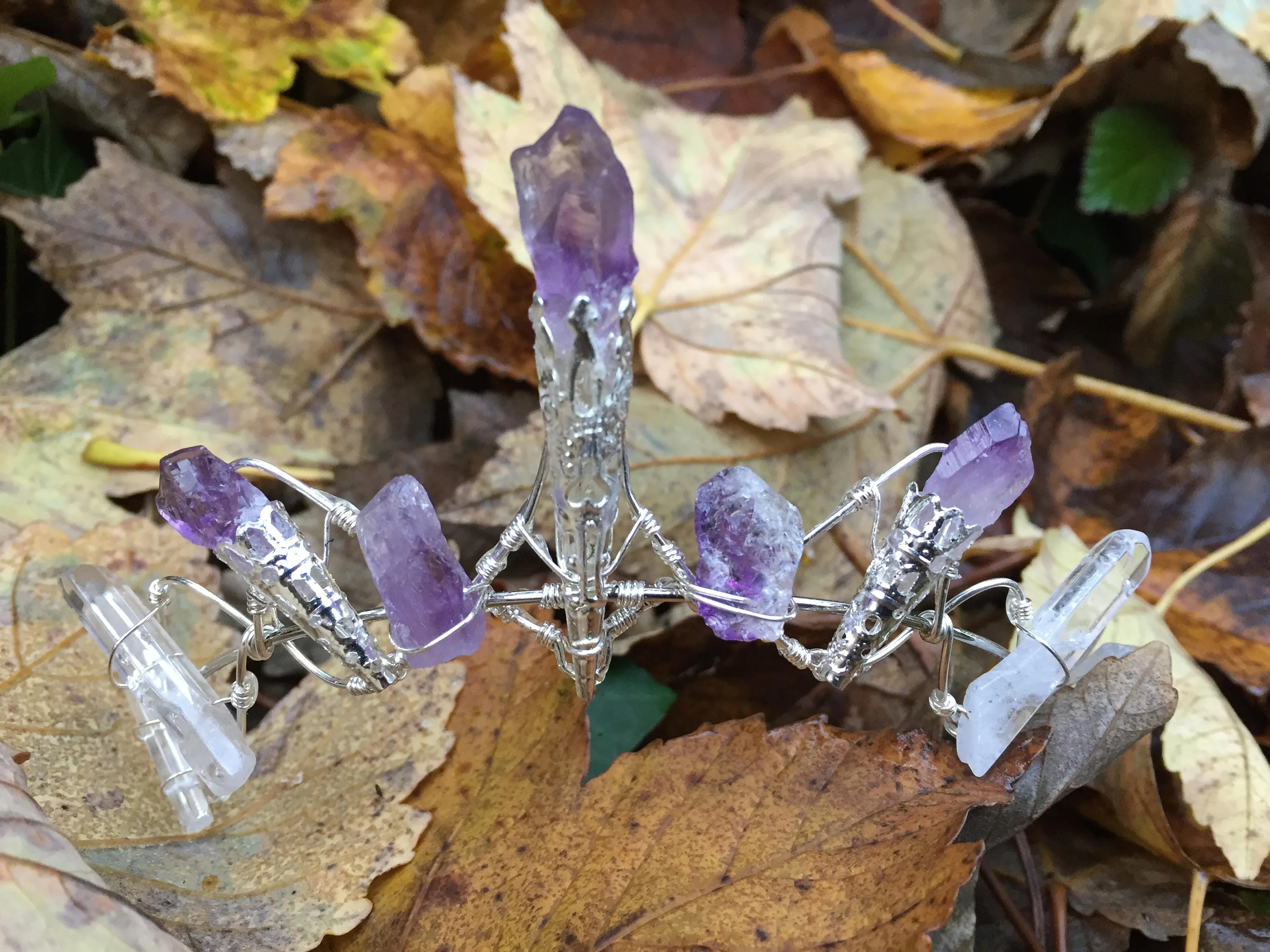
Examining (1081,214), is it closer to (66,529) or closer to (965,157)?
(965,157)

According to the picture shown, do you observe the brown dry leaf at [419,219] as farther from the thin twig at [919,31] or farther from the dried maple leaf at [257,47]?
the thin twig at [919,31]

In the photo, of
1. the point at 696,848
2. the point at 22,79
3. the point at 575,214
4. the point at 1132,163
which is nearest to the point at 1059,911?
the point at 696,848

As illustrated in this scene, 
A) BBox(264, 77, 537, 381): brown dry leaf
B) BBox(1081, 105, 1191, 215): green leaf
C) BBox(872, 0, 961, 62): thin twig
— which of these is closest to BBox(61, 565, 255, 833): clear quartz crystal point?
BBox(264, 77, 537, 381): brown dry leaf

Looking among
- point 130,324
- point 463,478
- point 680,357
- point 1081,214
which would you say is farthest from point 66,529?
point 1081,214

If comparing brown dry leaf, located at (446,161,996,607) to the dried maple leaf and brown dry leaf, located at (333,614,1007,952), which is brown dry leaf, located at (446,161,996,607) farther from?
the dried maple leaf

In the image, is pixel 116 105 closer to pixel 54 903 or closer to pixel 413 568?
pixel 413 568

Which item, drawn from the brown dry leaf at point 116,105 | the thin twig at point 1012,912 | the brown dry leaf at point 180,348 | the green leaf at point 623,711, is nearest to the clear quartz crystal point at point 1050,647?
the thin twig at point 1012,912
